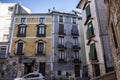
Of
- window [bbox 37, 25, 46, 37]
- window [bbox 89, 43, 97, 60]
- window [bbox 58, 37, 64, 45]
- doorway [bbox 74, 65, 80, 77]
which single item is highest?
window [bbox 37, 25, 46, 37]

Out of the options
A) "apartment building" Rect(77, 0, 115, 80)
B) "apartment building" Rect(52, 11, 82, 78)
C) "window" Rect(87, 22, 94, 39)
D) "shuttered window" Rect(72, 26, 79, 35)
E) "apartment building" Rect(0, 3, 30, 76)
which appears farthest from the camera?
"shuttered window" Rect(72, 26, 79, 35)

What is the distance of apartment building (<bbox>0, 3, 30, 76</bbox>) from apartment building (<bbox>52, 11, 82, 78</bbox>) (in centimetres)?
880

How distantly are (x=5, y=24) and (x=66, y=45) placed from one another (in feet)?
43.8

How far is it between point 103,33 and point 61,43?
1599cm

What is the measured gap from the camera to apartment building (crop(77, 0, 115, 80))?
14.0 meters

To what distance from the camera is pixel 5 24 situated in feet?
105

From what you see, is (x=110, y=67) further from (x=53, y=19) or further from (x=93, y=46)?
(x=53, y=19)

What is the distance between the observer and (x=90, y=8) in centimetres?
1700

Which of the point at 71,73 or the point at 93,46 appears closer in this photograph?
the point at 93,46

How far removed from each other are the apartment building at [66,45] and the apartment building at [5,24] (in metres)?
8.80

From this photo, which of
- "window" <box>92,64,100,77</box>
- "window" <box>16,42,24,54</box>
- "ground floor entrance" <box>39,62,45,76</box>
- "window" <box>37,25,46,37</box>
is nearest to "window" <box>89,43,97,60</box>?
"window" <box>92,64,100,77</box>

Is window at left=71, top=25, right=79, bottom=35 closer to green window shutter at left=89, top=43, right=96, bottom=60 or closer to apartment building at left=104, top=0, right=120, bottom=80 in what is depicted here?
green window shutter at left=89, top=43, right=96, bottom=60

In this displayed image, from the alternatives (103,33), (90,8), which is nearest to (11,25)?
(90,8)

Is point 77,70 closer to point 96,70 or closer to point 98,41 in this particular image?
point 96,70
